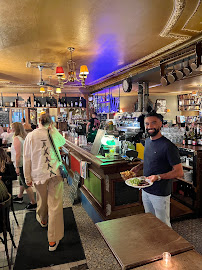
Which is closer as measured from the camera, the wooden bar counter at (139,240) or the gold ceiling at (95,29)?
the wooden bar counter at (139,240)

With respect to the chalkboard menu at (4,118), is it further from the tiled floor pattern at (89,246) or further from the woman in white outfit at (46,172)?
the woman in white outfit at (46,172)

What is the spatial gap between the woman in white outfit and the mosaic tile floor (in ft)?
1.61

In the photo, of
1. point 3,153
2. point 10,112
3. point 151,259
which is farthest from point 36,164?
point 10,112

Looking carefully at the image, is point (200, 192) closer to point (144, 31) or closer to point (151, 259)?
point (151, 259)

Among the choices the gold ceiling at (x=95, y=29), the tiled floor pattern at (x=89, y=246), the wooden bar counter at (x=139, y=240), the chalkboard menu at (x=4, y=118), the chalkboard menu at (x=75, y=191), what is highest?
the gold ceiling at (x=95, y=29)

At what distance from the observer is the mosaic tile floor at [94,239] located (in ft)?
8.81

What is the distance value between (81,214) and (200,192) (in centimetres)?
230

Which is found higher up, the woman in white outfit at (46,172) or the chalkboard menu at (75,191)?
the woman in white outfit at (46,172)

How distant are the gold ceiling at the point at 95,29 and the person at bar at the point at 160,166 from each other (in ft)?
5.17

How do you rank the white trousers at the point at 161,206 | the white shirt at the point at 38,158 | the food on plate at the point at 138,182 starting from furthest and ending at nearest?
the white shirt at the point at 38,158, the white trousers at the point at 161,206, the food on plate at the point at 138,182

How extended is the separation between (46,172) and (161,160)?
1.57 meters

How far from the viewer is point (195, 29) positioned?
3510 mm

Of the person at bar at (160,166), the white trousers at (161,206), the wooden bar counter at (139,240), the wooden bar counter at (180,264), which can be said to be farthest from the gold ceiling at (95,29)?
the wooden bar counter at (180,264)

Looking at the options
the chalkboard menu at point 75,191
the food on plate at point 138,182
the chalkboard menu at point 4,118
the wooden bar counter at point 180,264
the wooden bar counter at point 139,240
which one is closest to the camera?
the wooden bar counter at point 180,264
